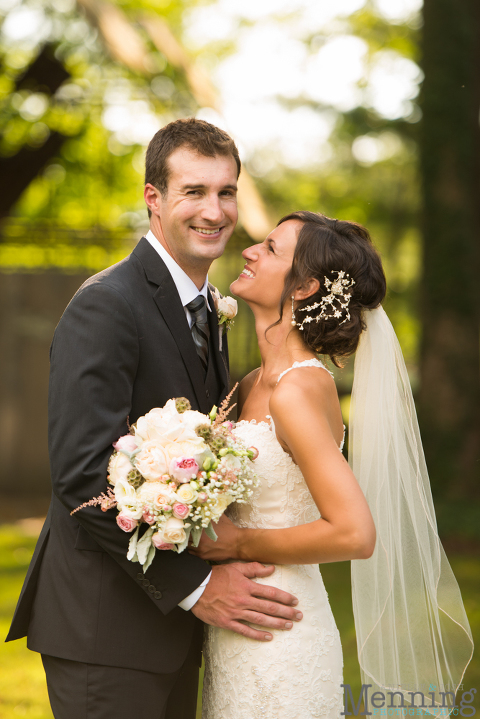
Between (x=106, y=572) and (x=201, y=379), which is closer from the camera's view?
(x=106, y=572)

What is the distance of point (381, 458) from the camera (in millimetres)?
2938

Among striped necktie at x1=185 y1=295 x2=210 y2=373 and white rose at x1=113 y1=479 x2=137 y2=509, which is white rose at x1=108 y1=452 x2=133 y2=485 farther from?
striped necktie at x1=185 y1=295 x2=210 y2=373

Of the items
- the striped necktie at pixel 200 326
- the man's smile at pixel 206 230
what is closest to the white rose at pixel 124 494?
the striped necktie at pixel 200 326

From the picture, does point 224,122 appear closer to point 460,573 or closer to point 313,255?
point 460,573

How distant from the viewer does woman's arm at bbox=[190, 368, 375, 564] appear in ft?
8.09

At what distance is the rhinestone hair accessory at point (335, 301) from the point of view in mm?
2893

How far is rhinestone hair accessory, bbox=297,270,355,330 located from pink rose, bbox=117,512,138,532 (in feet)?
3.69

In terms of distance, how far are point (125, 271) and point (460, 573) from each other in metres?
6.07

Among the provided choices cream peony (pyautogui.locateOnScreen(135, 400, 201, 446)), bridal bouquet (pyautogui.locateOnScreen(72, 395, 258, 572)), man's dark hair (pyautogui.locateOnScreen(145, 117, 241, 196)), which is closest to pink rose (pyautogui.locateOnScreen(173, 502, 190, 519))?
bridal bouquet (pyautogui.locateOnScreen(72, 395, 258, 572))

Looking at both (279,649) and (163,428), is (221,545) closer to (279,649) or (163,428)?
(279,649)

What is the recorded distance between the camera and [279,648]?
2.69m

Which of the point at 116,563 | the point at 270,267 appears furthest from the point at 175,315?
the point at 116,563

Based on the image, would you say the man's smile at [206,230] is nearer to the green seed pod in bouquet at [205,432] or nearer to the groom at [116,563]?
the groom at [116,563]

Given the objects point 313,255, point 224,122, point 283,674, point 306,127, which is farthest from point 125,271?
point 306,127
